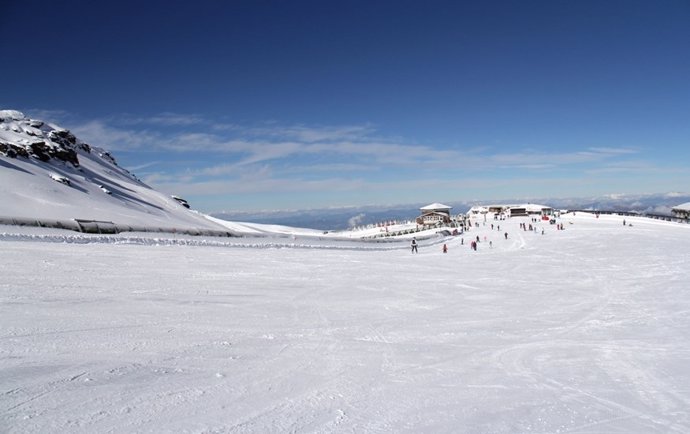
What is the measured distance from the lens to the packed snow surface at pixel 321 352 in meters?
5.97

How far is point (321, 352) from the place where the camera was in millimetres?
8805

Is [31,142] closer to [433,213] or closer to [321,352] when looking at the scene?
[433,213]

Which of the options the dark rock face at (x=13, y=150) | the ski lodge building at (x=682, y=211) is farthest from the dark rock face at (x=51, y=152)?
the ski lodge building at (x=682, y=211)

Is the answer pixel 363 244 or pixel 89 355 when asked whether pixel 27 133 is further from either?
pixel 89 355

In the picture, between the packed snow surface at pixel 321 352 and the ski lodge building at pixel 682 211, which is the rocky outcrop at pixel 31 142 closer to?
the packed snow surface at pixel 321 352

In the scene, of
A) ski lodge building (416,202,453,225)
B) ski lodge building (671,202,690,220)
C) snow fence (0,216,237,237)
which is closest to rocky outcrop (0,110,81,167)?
snow fence (0,216,237,237)

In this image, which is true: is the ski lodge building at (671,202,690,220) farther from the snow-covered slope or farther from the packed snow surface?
the snow-covered slope

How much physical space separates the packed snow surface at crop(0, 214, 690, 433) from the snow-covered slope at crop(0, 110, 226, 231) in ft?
65.6

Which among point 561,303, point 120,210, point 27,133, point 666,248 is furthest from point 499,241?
point 27,133

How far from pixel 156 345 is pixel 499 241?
44509 mm

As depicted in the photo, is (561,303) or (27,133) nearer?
(561,303)

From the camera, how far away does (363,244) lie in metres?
40.2

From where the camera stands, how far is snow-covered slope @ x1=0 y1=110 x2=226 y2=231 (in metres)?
37.0

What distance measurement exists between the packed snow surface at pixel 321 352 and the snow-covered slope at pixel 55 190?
19989mm
